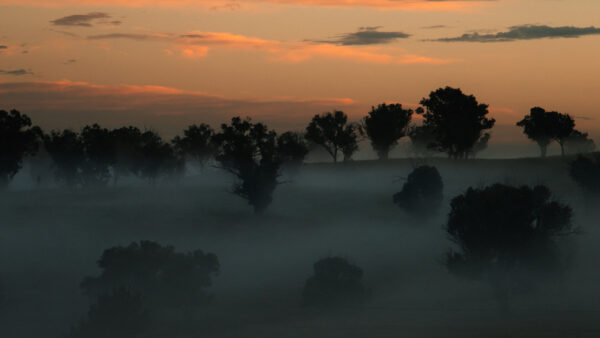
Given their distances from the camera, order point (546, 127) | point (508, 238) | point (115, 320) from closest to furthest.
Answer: point (115, 320) < point (508, 238) < point (546, 127)

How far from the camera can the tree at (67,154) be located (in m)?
156

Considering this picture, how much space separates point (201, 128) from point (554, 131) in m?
68.6

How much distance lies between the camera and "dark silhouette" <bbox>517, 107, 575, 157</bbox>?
174m

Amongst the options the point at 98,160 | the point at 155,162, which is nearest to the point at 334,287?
the point at 155,162

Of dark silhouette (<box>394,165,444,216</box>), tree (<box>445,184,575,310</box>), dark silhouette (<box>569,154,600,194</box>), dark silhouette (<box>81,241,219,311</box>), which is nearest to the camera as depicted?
tree (<box>445,184,575,310</box>)

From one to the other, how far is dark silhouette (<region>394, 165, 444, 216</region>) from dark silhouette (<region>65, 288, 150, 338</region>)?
4864 cm

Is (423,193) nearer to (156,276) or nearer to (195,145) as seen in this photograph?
(156,276)

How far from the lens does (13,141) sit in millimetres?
148250

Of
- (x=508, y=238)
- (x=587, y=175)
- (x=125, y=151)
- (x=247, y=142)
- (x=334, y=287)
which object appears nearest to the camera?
(x=508, y=238)

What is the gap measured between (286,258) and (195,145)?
103317 millimetres

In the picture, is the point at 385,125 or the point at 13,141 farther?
the point at 385,125

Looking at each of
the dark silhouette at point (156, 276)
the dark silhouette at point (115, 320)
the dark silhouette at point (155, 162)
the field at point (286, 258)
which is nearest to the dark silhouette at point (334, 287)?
the field at point (286, 258)

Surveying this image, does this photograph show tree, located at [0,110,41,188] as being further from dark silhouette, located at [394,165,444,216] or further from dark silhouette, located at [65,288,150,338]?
dark silhouette, located at [65,288,150,338]

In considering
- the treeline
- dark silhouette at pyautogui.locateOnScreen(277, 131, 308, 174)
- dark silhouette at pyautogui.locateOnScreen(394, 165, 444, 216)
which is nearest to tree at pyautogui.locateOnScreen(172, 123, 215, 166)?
the treeline
